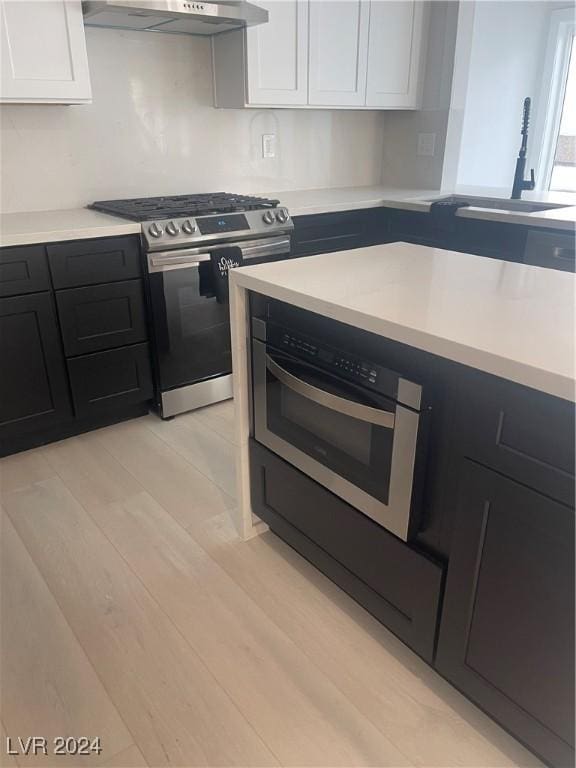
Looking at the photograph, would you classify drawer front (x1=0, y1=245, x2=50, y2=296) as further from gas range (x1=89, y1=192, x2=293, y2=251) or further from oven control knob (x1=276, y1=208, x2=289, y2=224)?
oven control knob (x1=276, y1=208, x2=289, y2=224)

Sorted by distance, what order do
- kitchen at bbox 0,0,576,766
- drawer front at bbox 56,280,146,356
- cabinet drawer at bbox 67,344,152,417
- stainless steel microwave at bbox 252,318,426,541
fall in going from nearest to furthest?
1. kitchen at bbox 0,0,576,766
2. stainless steel microwave at bbox 252,318,426,541
3. drawer front at bbox 56,280,146,356
4. cabinet drawer at bbox 67,344,152,417

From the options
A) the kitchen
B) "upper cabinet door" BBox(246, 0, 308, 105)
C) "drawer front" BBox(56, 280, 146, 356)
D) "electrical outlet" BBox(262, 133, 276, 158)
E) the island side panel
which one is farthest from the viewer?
"electrical outlet" BBox(262, 133, 276, 158)

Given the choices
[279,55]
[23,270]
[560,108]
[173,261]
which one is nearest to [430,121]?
[279,55]

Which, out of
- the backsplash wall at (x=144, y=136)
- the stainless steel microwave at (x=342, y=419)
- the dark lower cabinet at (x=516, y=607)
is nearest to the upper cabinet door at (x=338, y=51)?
the backsplash wall at (x=144, y=136)

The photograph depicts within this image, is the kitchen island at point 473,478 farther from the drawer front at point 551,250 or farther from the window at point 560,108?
the window at point 560,108

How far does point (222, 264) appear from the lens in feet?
8.74

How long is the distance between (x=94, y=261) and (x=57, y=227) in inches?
7.4

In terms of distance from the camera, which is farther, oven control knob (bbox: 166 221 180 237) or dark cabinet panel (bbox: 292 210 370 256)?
dark cabinet panel (bbox: 292 210 370 256)

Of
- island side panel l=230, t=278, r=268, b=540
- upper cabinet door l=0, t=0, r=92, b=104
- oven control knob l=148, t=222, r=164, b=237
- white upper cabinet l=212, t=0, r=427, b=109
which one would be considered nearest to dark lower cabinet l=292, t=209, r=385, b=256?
white upper cabinet l=212, t=0, r=427, b=109

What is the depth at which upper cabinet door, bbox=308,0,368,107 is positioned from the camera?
3016 millimetres

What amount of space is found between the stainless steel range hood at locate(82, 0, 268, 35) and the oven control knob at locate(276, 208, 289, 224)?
0.84 meters

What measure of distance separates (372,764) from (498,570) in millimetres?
531

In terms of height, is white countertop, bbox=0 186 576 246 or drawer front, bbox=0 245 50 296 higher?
white countertop, bbox=0 186 576 246

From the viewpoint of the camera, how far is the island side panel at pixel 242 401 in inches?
65.3
